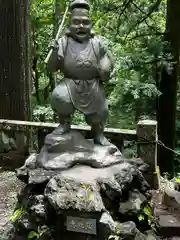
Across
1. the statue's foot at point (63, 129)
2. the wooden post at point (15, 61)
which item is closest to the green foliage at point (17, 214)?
the statue's foot at point (63, 129)

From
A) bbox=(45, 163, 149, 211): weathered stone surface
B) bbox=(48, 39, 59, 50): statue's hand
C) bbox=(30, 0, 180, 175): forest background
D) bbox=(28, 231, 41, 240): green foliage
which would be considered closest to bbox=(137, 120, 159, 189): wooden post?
bbox=(30, 0, 180, 175): forest background

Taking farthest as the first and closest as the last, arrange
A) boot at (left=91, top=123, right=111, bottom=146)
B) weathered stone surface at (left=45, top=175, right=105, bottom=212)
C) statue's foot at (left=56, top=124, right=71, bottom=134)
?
1. boot at (left=91, top=123, right=111, bottom=146)
2. statue's foot at (left=56, top=124, right=71, bottom=134)
3. weathered stone surface at (left=45, top=175, right=105, bottom=212)

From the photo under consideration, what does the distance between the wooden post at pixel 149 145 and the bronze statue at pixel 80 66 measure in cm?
157

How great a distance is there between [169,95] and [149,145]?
200 cm

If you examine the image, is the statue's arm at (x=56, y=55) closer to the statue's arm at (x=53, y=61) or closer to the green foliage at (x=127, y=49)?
the statue's arm at (x=53, y=61)

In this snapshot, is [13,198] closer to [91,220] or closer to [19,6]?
[91,220]

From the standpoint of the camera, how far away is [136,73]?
714 cm

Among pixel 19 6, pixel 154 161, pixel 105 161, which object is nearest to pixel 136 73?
pixel 154 161

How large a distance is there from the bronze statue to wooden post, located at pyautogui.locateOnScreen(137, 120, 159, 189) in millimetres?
1566

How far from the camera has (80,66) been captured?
4.32 meters

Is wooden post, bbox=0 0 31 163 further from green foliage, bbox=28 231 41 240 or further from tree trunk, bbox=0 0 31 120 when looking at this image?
green foliage, bbox=28 231 41 240

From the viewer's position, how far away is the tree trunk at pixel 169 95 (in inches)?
286

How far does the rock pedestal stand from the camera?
378cm

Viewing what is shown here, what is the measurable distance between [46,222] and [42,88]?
9016 mm
